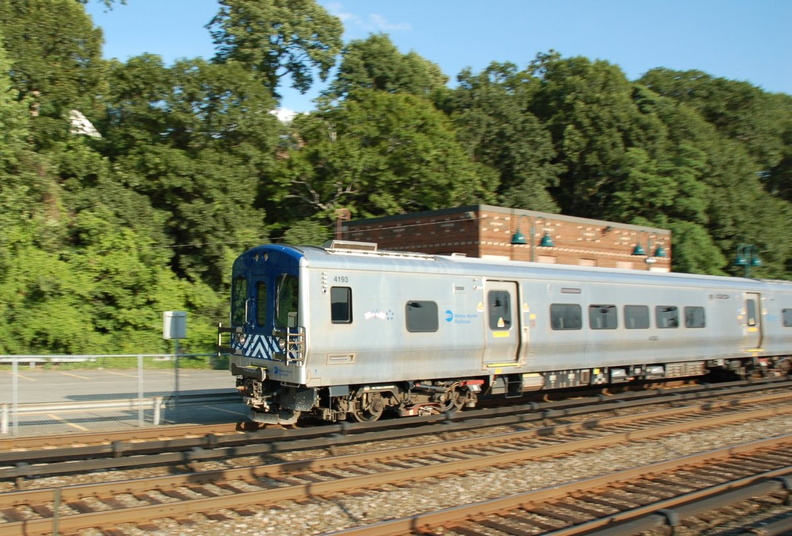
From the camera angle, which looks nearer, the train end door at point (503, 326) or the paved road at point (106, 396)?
the paved road at point (106, 396)

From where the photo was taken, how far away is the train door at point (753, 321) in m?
20.0

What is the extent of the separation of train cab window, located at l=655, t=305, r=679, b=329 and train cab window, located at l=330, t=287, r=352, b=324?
29.3 feet

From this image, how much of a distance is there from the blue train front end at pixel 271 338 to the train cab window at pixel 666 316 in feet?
31.6

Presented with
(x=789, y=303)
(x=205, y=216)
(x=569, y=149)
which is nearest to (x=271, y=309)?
(x=789, y=303)

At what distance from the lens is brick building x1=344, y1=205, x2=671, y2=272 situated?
23484mm

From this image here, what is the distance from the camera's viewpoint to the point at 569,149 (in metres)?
46.2

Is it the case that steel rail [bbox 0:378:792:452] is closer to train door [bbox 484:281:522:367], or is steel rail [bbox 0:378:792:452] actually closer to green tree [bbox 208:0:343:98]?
train door [bbox 484:281:522:367]

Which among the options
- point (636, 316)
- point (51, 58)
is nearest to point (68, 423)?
point (636, 316)

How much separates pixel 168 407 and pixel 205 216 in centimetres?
1590

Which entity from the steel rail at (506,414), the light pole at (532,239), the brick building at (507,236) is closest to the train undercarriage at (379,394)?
the steel rail at (506,414)

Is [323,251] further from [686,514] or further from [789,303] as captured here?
[789,303]

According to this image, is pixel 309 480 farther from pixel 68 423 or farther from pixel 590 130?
pixel 590 130

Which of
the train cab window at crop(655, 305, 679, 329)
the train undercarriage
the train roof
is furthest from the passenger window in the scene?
the train cab window at crop(655, 305, 679, 329)

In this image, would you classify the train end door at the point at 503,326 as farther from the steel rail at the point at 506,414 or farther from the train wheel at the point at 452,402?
the steel rail at the point at 506,414
